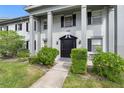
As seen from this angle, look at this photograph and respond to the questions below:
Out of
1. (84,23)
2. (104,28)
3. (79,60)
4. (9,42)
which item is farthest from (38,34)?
(79,60)

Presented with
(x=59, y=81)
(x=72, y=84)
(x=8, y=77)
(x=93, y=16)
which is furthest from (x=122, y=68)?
(x=93, y=16)

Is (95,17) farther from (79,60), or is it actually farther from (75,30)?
(79,60)

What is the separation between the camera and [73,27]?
723 inches

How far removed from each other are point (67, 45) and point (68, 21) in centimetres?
265

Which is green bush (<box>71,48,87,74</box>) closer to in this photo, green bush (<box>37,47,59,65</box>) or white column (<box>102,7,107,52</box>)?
green bush (<box>37,47,59,65</box>)

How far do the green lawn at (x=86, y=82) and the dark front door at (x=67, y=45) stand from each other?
7.75 meters

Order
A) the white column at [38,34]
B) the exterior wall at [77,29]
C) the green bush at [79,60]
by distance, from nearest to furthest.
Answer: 1. the green bush at [79,60]
2. the exterior wall at [77,29]
3. the white column at [38,34]

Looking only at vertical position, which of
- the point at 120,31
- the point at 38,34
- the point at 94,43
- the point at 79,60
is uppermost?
the point at 38,34

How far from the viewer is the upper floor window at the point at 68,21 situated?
725 inches

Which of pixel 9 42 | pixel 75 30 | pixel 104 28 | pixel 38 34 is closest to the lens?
A: pixel 104 28


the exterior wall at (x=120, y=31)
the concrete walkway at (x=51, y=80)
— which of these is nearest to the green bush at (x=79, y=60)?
the concrete walkway at (x=51, y=80)

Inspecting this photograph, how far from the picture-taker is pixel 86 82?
31.7 feet

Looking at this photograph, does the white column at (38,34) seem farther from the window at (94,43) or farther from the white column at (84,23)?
the white column at (84,23)

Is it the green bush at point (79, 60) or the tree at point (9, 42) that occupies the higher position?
the tree at point (9, 42)
